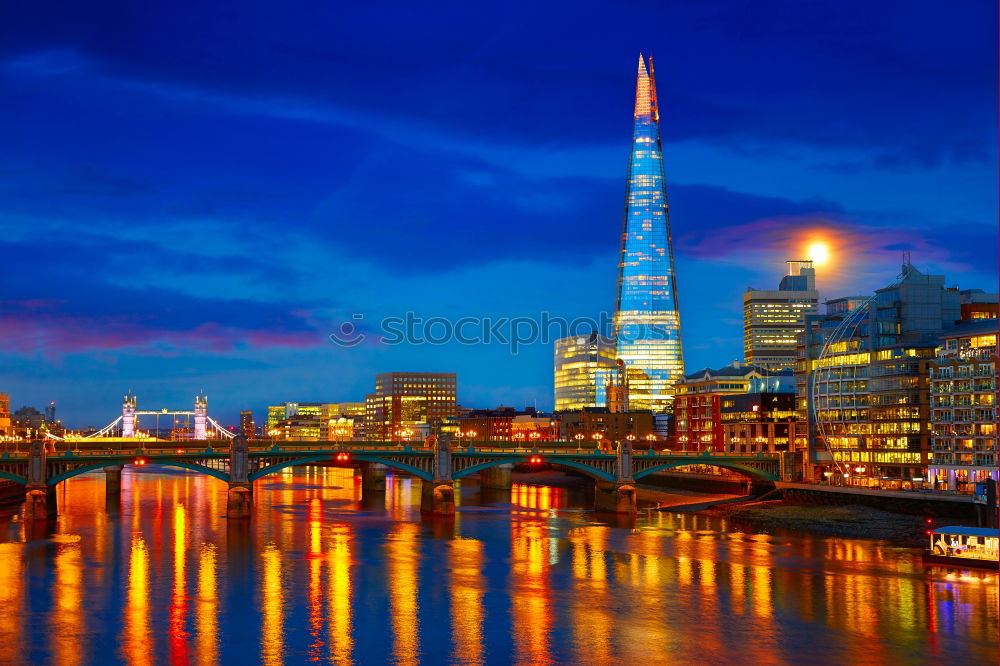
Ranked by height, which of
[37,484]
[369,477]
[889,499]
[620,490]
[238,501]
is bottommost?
[889,499]

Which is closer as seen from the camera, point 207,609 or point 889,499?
point 207,609

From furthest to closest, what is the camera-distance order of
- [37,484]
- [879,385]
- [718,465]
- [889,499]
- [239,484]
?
A: [718,465] < [879,385] < [239,484] < [889,499] < [37,484]

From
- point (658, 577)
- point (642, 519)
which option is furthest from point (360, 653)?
point (642, 519)

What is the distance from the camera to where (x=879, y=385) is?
130000 millimetres

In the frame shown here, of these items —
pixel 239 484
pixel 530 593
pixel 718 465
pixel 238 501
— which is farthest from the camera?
pixel 718 465

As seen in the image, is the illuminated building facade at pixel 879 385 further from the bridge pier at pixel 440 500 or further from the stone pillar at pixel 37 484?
the stone pillar at pixel 37 484

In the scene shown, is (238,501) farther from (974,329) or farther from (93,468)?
(974,329)

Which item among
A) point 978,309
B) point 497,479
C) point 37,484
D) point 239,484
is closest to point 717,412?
point 497,479

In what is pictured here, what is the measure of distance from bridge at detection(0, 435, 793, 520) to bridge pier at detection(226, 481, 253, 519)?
98 mm

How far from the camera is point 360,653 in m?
54.9

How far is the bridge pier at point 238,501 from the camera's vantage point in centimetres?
10969

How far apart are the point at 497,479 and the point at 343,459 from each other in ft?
189

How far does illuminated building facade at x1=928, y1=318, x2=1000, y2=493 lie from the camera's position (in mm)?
111562

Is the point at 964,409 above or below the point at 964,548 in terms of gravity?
above
